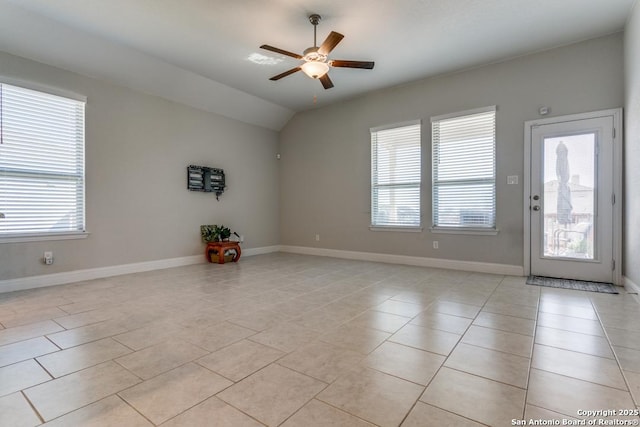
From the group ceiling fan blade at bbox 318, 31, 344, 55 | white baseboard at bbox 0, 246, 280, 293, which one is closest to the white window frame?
ceiling fan blade at bbox 318, 31, 344, 55

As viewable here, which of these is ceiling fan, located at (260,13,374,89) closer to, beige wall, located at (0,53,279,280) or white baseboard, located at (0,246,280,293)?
beige wall, located at (0,53,279,280)

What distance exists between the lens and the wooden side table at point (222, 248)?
5559mm

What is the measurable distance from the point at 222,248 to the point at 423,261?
352 cm

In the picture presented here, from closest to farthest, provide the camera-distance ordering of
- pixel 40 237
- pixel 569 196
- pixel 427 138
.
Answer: pixel 40 237
pixel 569 196
pixel 427 138

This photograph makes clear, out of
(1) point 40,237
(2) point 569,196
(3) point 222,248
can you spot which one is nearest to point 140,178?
(1) point 40,237

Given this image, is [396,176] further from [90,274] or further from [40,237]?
[40,237]

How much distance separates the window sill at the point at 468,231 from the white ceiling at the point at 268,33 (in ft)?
8.12

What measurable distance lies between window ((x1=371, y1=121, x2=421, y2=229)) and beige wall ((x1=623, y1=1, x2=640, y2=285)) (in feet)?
8.34

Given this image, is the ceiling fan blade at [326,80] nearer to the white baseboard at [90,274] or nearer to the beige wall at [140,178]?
the beige wall at [140,178]

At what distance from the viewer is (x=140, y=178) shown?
488 cm

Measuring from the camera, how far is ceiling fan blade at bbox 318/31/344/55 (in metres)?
3.04

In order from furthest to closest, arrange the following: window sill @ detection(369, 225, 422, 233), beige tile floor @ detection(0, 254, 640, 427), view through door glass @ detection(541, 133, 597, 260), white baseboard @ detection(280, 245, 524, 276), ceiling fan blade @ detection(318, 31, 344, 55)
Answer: window sill @ detection(369, 225, 422, 233) → white baseboard @ detection(280, 245, 524, 276) → view through door glass @ detection(541, 133, 597, 260) → ceiling fan blade @ detection(318, 31, 344, 55) → beige tile floor @ detection(0, 254, 640, 427)

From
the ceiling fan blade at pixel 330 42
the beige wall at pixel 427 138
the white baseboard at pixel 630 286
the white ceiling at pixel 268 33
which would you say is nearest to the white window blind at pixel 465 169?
the beige wall at pixel 427 138

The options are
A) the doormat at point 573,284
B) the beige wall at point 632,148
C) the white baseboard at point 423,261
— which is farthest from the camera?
the white baseboard at point 423,261
